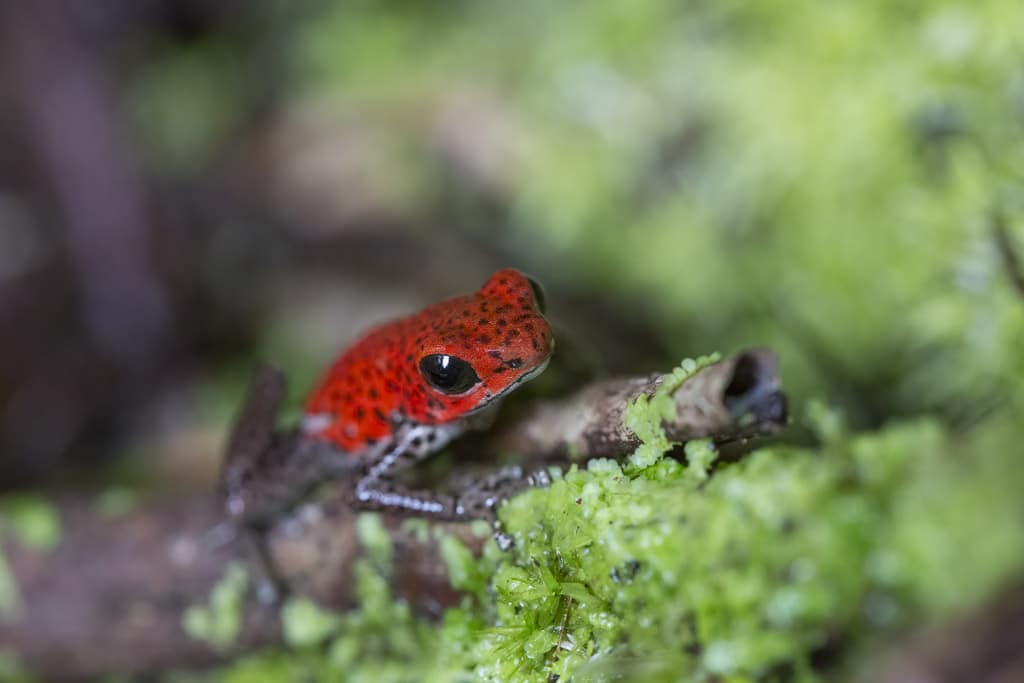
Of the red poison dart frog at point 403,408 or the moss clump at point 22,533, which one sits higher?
the moss clump at point 22,533

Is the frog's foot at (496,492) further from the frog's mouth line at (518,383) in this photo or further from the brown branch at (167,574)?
the frog's mouth line at (518,383)

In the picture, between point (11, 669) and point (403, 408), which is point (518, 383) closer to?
point (403, 408)

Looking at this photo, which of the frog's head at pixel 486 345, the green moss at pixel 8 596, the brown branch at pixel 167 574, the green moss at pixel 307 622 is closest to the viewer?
the frog's head at pixel 486 345

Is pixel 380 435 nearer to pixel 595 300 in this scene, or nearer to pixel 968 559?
pixel 595 300

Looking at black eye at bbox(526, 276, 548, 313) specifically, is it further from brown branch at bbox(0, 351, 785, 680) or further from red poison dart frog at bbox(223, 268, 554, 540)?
brown branch at bbox(0, 351, 785, 680)

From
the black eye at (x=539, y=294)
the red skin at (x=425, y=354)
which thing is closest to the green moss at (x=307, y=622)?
the red skin at (x=425, y=354)

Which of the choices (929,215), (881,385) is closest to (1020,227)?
(929,215)

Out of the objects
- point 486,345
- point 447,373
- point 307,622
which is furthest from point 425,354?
point 307,622
